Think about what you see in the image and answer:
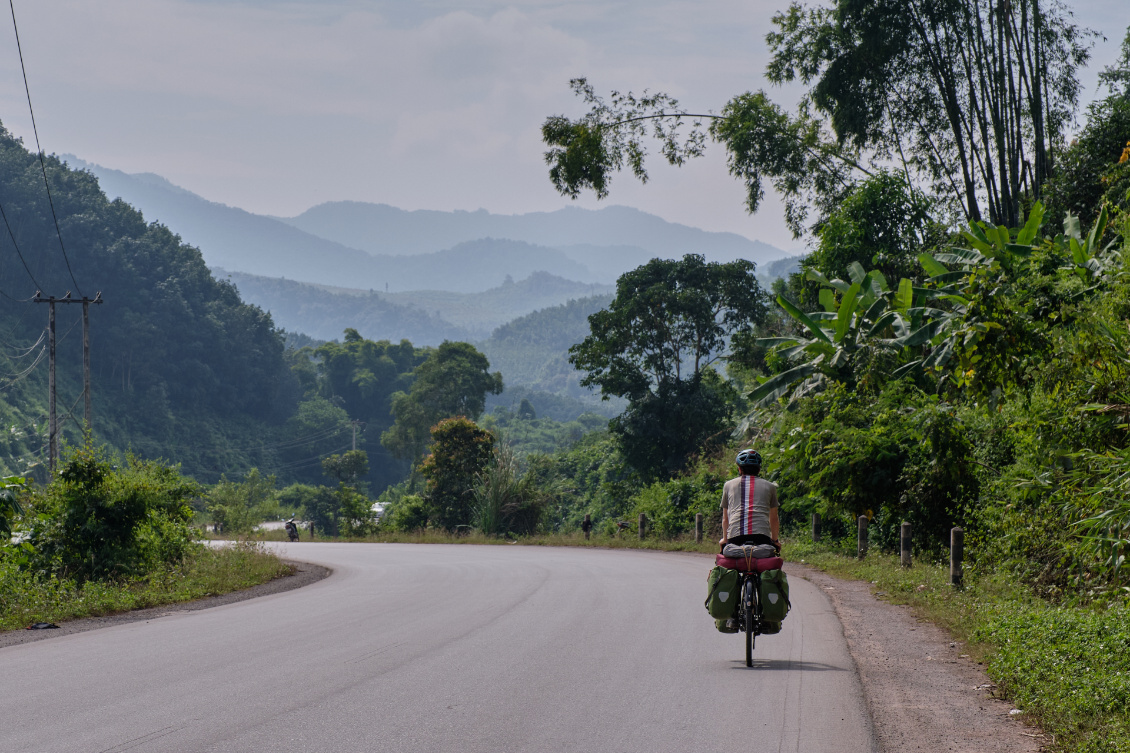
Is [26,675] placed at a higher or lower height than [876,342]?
lower

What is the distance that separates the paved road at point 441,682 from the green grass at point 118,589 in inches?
58.7

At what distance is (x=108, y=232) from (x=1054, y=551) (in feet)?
283

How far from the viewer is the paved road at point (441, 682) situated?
18.4ft

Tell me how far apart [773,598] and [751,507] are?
77 cm

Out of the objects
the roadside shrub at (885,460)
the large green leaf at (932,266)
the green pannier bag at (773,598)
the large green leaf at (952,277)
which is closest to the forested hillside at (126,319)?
the roadside shrub at (885,460)

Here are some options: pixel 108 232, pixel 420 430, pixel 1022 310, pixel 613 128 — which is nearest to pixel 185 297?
pixel 108 232

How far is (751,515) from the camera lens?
313 inches

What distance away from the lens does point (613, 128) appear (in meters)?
26.1

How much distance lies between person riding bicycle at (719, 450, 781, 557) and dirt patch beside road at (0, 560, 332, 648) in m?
7.36

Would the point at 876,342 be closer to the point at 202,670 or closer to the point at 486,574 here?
the point at 486,574

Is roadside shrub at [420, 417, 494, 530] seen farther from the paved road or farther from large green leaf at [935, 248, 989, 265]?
the paved road

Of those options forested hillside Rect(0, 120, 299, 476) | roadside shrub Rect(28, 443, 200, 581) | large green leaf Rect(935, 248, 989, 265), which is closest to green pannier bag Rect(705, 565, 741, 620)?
roadside shrub Rect(28, 443, 200, 581)

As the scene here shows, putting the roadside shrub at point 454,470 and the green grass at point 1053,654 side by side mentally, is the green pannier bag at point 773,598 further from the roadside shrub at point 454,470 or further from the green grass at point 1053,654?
the roadside shrub at point 454,470

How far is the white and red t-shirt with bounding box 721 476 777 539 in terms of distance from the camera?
793 centimetres
